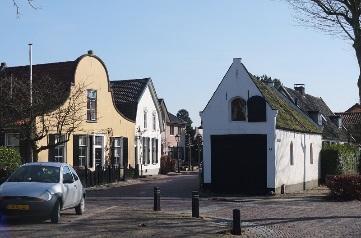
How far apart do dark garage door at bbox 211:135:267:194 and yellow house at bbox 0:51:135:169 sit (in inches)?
371

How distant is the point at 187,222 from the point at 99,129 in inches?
908

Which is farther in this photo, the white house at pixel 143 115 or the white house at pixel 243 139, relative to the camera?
the white house at pixel 143 115

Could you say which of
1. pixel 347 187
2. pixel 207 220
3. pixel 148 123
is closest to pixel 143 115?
pixel 148 123

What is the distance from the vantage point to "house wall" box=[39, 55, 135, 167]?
3703 centimetres

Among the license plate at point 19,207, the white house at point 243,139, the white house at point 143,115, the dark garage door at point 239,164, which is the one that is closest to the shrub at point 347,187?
the white house at point 243,139

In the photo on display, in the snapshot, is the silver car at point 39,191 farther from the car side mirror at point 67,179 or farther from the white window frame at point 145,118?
the white window frame at point 145,118

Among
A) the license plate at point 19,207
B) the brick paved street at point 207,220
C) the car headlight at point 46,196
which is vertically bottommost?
the brick paved street at point 207,220

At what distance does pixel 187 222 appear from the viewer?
54.1 ft

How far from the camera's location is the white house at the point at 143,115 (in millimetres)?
45750

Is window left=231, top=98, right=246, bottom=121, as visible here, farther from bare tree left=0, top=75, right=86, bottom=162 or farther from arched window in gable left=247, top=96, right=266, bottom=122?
bare tree left=0, top=75, right=86, bottom=162

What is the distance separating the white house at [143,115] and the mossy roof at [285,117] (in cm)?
1310

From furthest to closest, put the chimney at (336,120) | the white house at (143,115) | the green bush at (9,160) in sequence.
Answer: the chimney at (336,120) < the white house at (143,115) < the green bush at (9,160)

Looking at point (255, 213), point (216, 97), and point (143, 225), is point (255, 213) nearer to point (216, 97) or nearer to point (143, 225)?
point (143, 225)

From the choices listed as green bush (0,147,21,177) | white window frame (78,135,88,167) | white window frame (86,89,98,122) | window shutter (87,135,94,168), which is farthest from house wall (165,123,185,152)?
green bush (0,147,21,177)
